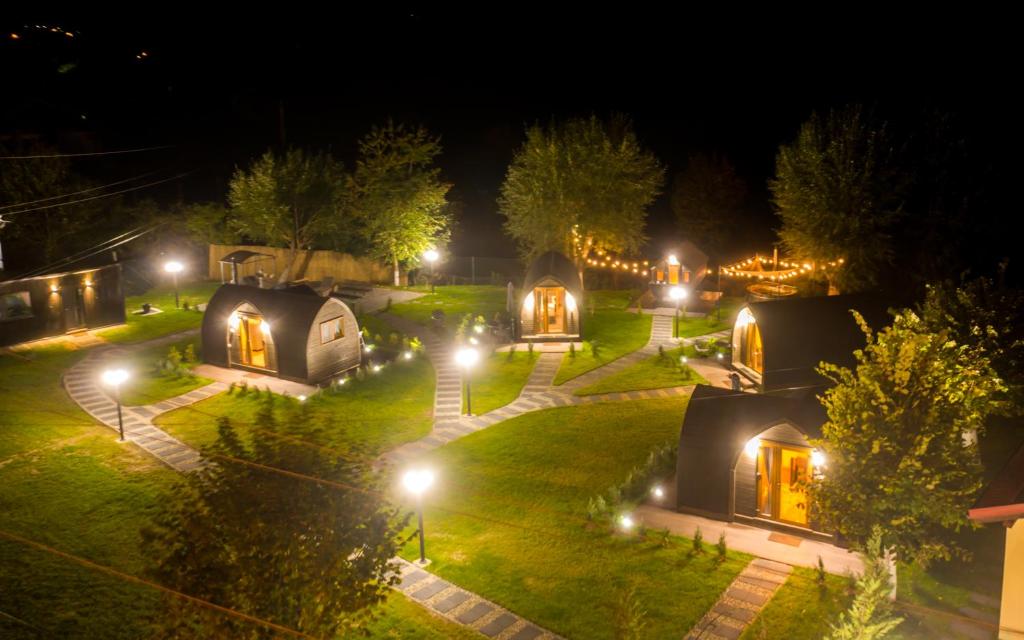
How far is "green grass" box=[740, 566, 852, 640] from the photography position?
1372 centimetres

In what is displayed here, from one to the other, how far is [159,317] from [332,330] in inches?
629

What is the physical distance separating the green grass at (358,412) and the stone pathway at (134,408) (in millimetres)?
506

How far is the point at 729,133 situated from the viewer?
7612 centimetres

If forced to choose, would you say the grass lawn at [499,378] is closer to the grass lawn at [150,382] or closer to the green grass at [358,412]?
the green grass at [358,412]

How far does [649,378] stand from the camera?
98.9ft

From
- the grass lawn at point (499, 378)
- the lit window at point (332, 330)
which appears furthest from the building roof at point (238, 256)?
the grass lawn at point (499, 378)

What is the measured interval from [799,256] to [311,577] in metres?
37.8

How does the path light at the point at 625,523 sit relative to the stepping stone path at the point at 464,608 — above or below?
above

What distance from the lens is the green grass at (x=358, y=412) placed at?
2369 centimetres

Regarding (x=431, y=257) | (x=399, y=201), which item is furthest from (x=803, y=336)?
(x=399, y=201)

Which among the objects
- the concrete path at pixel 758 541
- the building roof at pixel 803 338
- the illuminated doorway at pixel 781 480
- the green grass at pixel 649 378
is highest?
the building roof at pixel 803 338

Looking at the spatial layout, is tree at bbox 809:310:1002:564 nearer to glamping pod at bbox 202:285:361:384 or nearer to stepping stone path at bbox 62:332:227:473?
stepping stone path at bbox 62:332:227:473

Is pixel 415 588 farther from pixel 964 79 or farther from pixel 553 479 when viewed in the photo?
pixel 964 79

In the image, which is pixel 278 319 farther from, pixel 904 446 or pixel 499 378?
pixel 904 446
